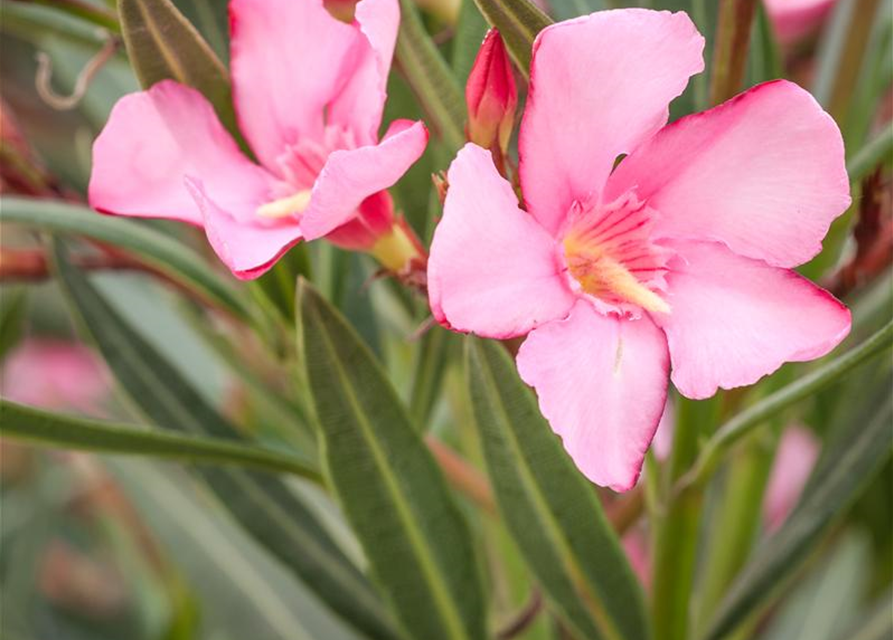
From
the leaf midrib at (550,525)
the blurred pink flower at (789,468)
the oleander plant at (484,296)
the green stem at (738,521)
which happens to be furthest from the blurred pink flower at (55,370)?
the leaf midrib at (550,525)

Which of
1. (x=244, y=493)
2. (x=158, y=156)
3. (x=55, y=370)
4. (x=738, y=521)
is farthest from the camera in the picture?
(x=55, y=370)

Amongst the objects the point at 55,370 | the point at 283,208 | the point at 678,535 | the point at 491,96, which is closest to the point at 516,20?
the point at 491,96

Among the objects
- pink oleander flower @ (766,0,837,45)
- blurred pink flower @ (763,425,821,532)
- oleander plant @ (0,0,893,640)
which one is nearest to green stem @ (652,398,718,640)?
oleander plant @ (0,0,893,640)

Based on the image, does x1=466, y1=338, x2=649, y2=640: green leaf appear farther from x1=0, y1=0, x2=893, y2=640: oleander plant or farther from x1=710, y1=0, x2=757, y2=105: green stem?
x1=710, y1=0, x2=757, y2=105: green stem

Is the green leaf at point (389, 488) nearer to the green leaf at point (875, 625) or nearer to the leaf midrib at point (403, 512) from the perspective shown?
the leaf midrib at point (403, 512)

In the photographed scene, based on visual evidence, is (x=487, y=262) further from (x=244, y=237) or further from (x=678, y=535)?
(x=678, y=535)

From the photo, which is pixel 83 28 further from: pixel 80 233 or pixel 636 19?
pixel 636 19
